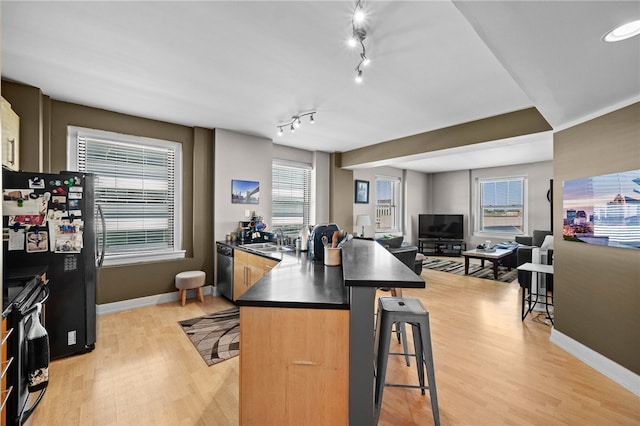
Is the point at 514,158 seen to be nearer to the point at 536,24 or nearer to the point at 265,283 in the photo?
the point at 536,24

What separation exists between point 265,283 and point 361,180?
222 inches

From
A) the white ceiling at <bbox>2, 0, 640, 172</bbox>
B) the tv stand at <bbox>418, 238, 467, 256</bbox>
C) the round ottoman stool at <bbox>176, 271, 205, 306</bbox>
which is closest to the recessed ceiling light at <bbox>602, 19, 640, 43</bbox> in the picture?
the white ceiling at <bbox>2, 0, 640, 172</bbox>

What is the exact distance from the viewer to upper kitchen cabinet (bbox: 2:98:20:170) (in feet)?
8.28

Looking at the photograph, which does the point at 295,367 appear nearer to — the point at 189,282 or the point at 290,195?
the point at 189,282

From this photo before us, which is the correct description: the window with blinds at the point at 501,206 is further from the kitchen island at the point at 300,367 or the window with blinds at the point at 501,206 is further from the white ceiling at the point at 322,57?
the kitchen island at the point at 300,367

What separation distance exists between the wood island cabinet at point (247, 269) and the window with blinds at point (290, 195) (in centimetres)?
159

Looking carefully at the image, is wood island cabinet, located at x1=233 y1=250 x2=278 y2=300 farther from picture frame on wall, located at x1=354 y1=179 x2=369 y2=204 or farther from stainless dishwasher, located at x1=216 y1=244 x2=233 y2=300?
picture frame on wall, located at x1=354 y1=179 x2=369 y2=204

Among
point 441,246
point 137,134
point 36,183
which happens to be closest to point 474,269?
point 441,246

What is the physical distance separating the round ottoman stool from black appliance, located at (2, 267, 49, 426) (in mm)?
1876

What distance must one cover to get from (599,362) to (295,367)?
9.15 ft

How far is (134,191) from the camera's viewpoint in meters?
4.03

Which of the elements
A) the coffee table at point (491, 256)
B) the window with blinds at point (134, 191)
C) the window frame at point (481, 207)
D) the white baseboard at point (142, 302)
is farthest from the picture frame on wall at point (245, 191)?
the window frame at point (481, 207)

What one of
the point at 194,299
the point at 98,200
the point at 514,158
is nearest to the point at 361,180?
the point at 514,158

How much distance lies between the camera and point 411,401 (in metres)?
2.14
